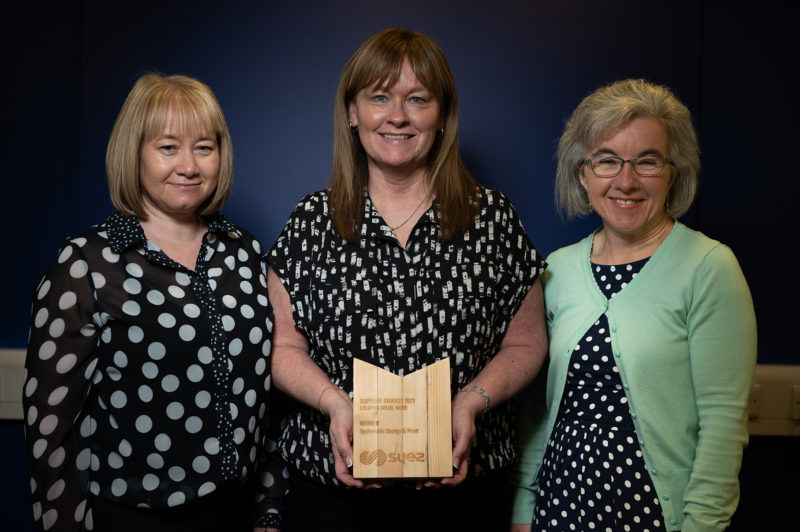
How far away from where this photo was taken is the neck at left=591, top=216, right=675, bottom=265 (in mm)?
1628

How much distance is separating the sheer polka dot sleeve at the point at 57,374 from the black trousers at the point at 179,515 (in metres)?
0.05

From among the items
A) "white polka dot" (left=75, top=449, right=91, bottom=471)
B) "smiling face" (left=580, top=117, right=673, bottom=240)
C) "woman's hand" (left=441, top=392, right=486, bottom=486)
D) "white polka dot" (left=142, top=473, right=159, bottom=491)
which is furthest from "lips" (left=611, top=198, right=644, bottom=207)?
"white polka dot" (left=75, top=449, right=91, bottom=471)

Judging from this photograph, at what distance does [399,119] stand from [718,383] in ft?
3.04

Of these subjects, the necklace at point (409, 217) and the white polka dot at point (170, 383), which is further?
the necklace at point (409, 217)

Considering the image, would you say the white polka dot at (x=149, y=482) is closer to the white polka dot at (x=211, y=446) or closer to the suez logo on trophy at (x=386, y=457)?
the white polka dot at (x=211, y=446)

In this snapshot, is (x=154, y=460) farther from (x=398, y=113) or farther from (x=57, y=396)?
(x=398, y=113)

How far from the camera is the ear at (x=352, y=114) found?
1726mm

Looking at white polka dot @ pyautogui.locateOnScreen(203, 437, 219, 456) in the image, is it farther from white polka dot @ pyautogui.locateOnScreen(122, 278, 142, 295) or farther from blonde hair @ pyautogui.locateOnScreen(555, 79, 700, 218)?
blonde hair @ pyautogui.locateOnScreen(555, 79, 700, 218)

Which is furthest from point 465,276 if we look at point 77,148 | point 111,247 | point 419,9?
point 77,148

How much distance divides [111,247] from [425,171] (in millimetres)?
782

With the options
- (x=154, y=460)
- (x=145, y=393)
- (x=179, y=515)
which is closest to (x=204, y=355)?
(x=145, y=393)

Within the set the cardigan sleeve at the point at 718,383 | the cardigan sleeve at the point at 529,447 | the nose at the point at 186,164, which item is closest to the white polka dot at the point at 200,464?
the nose at the point at 186,164

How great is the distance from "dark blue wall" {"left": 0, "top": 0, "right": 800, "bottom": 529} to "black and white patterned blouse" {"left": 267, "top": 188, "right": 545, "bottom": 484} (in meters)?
0.53

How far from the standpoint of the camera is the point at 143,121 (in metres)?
1.54
